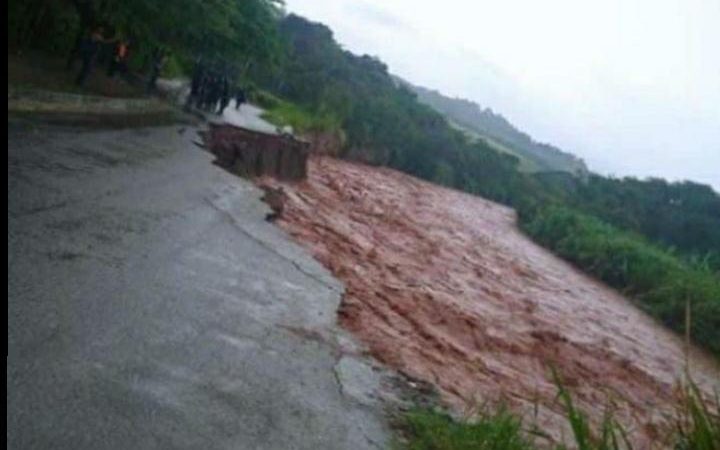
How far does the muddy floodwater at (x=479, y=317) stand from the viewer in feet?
31.8

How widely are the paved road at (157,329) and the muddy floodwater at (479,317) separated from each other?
3.64ft

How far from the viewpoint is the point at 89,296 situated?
6.54 meters

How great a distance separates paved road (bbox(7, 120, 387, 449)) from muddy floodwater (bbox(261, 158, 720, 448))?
1.11 meters

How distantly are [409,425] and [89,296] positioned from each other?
288 centimetres

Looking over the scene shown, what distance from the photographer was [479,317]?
50.6 feet

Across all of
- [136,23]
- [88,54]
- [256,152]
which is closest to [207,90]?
[88,54]

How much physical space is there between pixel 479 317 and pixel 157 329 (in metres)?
9.96

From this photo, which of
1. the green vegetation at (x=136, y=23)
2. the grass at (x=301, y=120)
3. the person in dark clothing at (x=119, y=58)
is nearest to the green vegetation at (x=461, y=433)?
the green vegetation at (x=136, y=23)

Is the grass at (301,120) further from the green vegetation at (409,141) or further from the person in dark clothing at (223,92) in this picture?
the person in dark clothing at (223,92)

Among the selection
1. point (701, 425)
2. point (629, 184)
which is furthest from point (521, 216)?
point (701, 425)

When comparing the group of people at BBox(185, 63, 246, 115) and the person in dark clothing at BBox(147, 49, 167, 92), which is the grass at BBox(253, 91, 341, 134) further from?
the person in dark clothing at BBox(147, 49, 167, 92)

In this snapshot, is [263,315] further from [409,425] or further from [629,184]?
[629,184]

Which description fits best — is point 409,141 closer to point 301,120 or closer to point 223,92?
point 301,120

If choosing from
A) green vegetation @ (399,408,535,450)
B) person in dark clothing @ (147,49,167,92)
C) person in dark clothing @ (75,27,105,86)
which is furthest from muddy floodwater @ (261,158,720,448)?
person in dark clothing @ (147,49,167,92)
